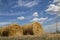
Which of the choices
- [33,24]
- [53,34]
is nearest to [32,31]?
[33,24]

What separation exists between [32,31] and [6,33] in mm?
1643

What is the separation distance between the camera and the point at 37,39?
620cm

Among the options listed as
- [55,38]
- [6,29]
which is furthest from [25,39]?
[6,29]

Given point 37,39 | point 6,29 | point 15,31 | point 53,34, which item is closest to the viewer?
point 37,39

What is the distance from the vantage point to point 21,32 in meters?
10.3

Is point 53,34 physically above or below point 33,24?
below

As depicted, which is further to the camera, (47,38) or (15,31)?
(15,31)

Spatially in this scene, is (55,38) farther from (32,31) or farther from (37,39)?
(32,31)

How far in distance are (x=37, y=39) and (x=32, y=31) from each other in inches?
179

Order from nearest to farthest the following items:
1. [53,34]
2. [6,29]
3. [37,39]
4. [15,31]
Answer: [37,39]
[53,34]
[6,29]
[15,31]

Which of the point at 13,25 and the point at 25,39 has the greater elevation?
the point at 13,25

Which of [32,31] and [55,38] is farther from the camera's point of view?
[32,31]

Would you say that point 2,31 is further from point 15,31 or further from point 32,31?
point 32,31

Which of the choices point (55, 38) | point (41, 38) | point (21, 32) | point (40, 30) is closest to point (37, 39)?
point (41, 38)
